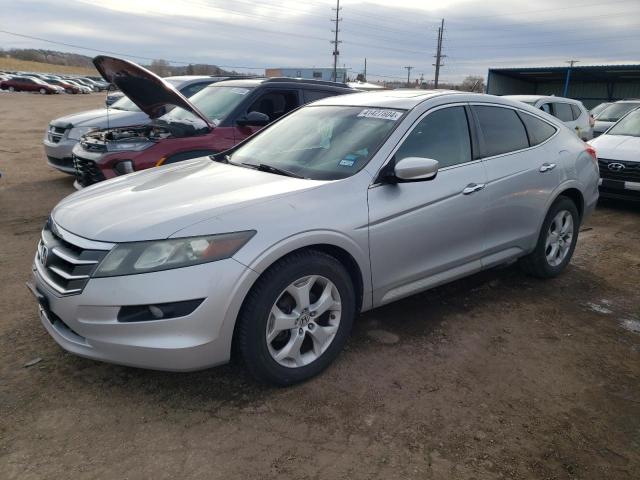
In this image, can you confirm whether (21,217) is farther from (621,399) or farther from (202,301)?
(621,399)

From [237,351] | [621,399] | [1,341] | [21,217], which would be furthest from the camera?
[21,217]

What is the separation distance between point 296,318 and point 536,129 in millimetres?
2988

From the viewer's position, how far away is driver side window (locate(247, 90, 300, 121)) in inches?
264

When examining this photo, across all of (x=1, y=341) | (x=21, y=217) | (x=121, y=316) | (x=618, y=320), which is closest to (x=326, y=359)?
(x=121, y=316)

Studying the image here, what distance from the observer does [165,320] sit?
2551 millimetres

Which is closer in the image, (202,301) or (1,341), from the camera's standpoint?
(202,301)

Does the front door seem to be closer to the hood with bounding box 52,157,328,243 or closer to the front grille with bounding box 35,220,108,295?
the hood with bounding box 52,157,328,243

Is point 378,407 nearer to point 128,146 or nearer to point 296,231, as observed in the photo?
point 296,231

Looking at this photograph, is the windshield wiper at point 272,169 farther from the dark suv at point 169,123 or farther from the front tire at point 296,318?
the dark suv at point 169,123

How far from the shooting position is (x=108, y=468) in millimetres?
2320

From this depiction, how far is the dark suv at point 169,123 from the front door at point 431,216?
106 inches

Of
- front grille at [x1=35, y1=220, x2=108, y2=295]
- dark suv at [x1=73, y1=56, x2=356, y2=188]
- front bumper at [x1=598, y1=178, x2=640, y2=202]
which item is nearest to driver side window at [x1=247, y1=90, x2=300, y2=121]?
dark suv at [x1=73, y1=56, x2=356, y2=188]

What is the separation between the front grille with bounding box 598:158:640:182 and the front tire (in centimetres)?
637

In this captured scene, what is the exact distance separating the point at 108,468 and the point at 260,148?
2.47 m
